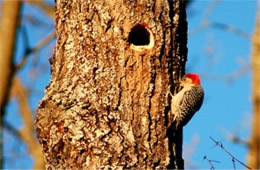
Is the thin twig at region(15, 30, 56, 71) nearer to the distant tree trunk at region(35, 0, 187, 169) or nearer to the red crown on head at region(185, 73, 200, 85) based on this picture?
the red crown on head at region(185, 73, 200, 85)

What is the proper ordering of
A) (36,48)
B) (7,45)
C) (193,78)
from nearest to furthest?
(193,78) < (7,45) < (36,48)

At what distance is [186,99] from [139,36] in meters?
0.70

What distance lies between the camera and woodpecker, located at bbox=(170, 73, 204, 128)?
180 inches

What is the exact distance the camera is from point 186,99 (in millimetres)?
5086

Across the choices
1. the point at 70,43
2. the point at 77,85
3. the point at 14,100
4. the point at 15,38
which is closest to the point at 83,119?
the point at 77,85

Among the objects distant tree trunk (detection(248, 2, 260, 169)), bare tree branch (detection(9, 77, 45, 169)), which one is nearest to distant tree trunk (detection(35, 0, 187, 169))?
bare tree branch (detection(9, 77, 45, 169))

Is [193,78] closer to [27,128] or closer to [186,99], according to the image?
[186,99]

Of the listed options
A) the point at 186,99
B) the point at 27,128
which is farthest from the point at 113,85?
the point at 27,128

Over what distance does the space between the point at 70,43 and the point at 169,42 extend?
0.70 metres

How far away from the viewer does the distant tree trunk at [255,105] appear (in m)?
11.6

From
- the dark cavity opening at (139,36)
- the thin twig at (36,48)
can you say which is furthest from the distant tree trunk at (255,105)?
the dark cavity opening at (139,36)

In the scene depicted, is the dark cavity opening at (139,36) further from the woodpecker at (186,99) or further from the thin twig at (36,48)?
the thin twig at (36,48)

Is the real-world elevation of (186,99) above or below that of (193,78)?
below

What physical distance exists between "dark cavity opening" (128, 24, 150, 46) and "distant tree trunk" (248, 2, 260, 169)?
6.94m
